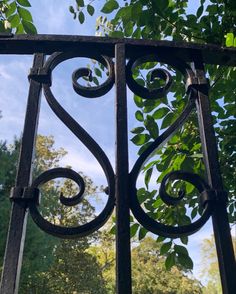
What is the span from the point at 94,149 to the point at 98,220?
0.49 feet

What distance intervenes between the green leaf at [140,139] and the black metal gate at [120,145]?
44cm

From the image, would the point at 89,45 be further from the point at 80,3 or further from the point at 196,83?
the point at 80,3

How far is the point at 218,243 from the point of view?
0.67m

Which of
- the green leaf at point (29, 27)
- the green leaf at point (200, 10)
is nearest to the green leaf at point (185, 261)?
the green leaf at point (29, 27)

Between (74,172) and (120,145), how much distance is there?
11 centimetres

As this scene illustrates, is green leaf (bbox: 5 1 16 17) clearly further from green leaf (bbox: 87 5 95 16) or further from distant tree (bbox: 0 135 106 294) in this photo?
distant tree (bbox: 0 135 106 294)

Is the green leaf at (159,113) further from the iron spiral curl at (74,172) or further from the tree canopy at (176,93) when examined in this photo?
the iron spiral curl at (74,172)

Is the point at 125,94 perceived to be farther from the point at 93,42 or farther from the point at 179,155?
the point at 179,155

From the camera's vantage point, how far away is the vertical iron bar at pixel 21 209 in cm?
61

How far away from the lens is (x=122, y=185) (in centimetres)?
70

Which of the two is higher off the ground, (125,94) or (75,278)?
(75,278)

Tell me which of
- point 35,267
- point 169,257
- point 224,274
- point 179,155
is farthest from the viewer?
point 35,267

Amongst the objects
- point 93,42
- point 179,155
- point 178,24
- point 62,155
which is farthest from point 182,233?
point 62,155

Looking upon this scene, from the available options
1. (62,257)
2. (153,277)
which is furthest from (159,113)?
(153,277)
